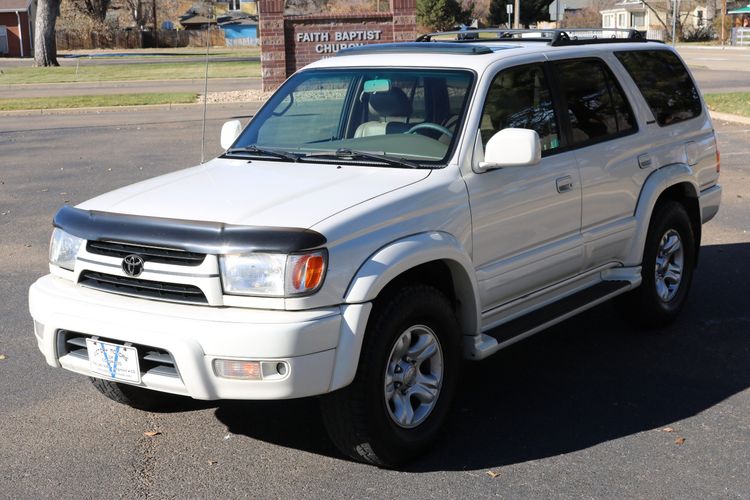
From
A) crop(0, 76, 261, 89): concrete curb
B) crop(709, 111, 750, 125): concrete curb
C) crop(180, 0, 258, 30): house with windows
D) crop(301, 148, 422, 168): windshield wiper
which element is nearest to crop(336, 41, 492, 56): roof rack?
crop(301, 148, 422, 168): windshield wiper

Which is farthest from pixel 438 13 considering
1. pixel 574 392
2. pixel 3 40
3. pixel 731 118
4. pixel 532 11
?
pixel 574 392

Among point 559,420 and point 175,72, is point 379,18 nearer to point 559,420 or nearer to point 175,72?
point 175,72

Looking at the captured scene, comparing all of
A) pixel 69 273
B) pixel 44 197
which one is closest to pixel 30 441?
pixel 69 273

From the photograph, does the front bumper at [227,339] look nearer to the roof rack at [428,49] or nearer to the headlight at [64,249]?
the headlight at [64,249]

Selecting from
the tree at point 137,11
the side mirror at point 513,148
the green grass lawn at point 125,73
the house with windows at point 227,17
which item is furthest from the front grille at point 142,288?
the tree at point 137,11

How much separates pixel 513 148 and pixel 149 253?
1825 mm

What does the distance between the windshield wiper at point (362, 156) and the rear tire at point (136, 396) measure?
59.6 inches

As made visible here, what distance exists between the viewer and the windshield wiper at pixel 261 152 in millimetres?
5512

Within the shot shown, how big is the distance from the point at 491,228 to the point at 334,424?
1353 millimetres

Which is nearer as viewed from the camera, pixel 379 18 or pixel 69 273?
pixel 69 273

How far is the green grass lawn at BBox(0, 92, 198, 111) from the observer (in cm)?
2426

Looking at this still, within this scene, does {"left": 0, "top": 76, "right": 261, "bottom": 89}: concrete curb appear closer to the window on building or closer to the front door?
the front door

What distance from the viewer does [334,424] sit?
453 centimetres

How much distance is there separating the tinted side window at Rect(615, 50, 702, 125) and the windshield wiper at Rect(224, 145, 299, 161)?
2438mm
